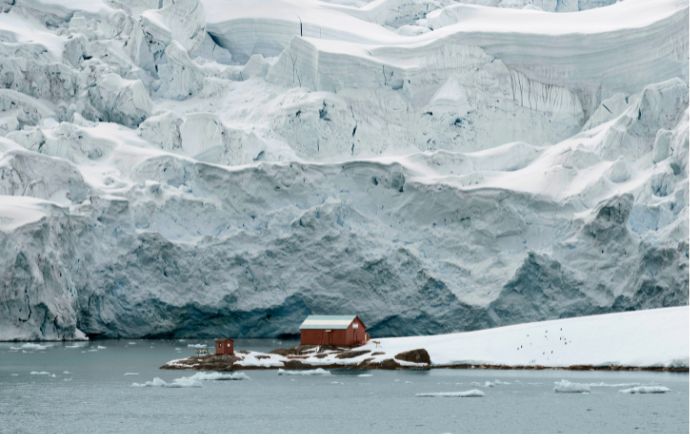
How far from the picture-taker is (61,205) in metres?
61.0

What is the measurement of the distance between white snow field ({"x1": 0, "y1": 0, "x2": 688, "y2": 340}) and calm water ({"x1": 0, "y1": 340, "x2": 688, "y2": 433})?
14915 mm

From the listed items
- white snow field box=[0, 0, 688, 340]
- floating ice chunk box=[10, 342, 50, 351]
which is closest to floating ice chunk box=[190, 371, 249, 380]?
floating ice chunk box=[10, 342, 50, 351]

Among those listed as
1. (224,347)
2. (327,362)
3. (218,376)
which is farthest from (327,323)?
(218,376)

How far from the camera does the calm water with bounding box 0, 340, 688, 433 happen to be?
3256 centimetres

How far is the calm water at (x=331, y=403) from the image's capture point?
32562mm

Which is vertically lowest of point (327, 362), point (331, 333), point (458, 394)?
point (458, 394)

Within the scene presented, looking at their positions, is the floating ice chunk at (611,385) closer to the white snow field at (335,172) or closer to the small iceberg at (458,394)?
the small iceberg at (458,394)

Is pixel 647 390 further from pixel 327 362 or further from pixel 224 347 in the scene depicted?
pixel 224 347

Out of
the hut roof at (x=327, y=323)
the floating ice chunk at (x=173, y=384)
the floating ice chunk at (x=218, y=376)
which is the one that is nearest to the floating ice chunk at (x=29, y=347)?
the hut roof at (x=327, y=323)

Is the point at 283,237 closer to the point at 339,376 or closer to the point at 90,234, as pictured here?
the point at 90,234

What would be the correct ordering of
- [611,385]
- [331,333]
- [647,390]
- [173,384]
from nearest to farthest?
[647,390] < [611,385] < [173,384] < [331,333]

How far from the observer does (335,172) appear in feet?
218

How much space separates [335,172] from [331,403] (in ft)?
99.6

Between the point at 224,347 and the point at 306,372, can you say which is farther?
the point at 224,347
